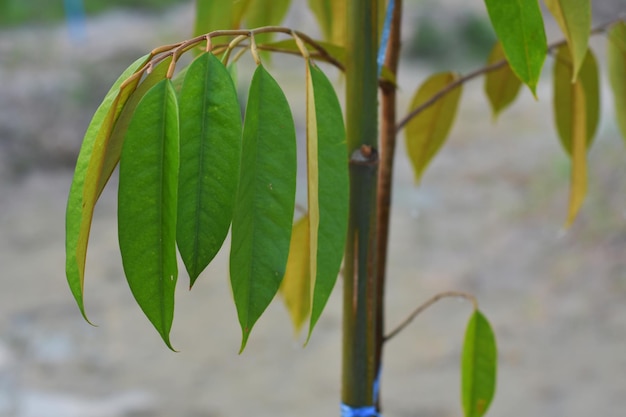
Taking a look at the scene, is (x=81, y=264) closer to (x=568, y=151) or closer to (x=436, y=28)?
(x=568, y=151)

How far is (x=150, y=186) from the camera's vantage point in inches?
13.4

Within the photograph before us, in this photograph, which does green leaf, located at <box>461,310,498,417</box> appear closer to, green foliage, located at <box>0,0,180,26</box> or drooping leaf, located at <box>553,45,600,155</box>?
drooping leaf, located at <box>553,45,600,155</box>

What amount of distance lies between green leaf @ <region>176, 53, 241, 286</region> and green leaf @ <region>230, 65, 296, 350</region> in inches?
0.5

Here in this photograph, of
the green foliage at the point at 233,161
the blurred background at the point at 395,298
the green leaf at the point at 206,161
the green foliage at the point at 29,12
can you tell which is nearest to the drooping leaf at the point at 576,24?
the green foliage at the point at 233,161

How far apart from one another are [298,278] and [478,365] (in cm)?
16

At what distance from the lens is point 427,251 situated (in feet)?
8.72

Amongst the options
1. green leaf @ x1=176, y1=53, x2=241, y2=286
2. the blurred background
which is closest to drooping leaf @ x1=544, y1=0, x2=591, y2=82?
green leaf @ x1=176, y1=53, x2=241, y2=286

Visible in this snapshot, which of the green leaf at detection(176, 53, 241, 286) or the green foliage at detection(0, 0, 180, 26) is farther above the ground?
the green foliage at detection(0, 0, 180, 26)

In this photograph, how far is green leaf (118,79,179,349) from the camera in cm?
34

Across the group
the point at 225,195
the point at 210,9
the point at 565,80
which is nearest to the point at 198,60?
the point at 225,195

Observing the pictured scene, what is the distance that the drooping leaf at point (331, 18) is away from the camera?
2.15 feet

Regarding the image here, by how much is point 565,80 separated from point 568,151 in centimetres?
7

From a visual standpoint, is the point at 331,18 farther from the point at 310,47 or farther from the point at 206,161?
the point at 206,161

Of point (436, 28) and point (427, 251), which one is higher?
point (436, 28)
